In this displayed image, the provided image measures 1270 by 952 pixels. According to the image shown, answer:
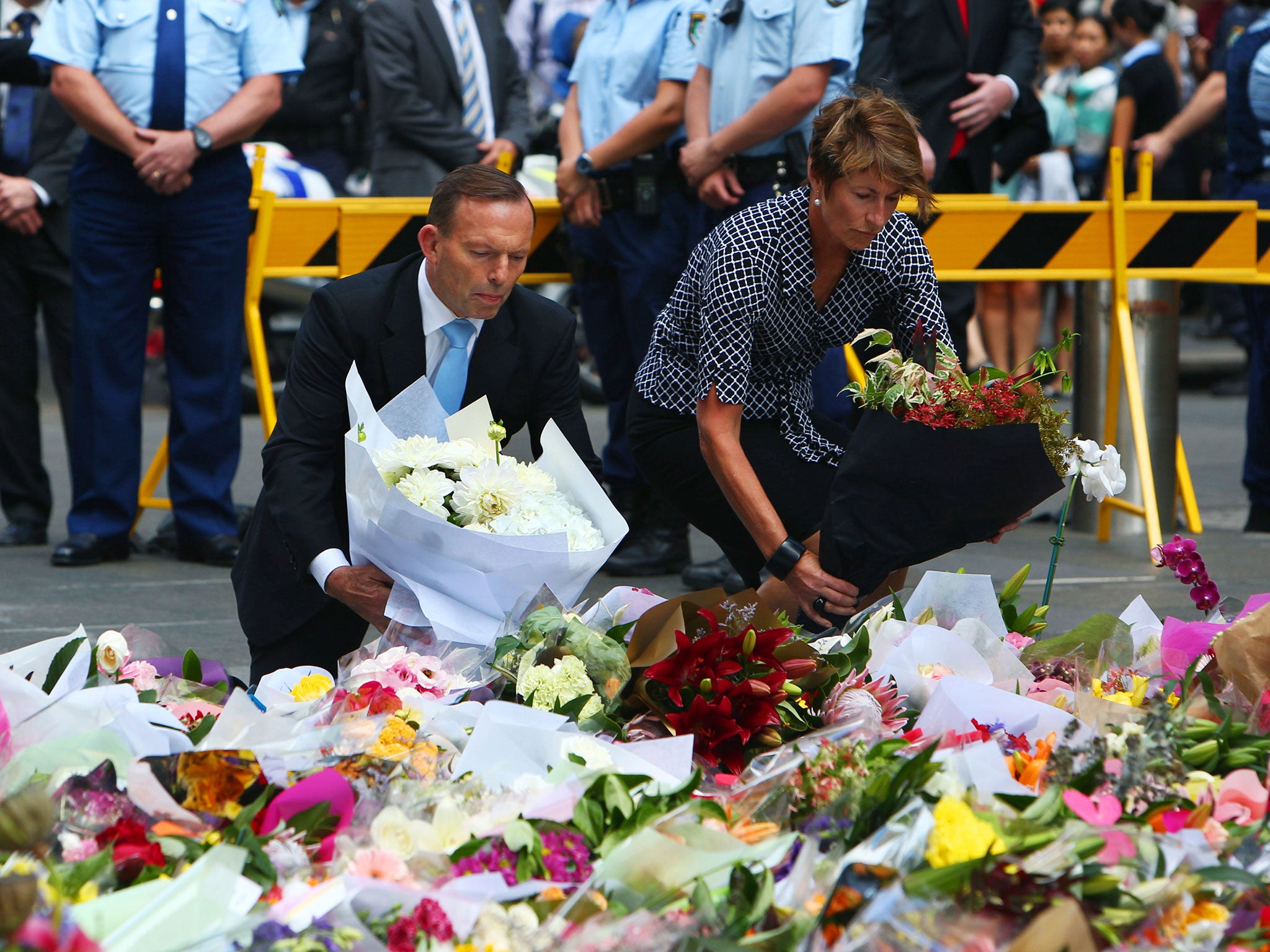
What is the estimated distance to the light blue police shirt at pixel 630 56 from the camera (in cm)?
502

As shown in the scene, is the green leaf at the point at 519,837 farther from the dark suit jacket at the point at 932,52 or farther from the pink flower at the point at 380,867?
the dark suit jacket at the point at 932,52

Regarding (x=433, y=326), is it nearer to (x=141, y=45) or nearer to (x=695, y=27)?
(x=695, y=27)

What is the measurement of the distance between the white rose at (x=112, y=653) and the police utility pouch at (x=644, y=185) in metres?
2.67

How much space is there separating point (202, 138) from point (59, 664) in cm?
280

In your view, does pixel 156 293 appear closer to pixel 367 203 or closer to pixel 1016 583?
pixel 367 203

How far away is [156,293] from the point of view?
5566 millimetres

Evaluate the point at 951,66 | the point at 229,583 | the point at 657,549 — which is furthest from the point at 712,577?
the point at 951,66

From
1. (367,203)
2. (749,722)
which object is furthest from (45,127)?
(749,722)

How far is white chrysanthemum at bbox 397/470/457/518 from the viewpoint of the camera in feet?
8.70

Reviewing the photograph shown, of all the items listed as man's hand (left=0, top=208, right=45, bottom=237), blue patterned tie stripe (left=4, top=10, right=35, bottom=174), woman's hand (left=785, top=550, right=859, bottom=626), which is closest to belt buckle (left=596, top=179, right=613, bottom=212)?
man's hand (left=0, top=208, right=45, bottom=237)

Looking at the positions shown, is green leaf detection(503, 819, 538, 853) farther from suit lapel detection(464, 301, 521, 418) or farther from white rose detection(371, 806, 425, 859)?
suit lapel detection(464, 301, 521, 418)

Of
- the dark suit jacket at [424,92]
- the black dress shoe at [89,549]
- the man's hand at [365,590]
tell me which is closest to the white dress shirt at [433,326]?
the man's hand at [365,590]

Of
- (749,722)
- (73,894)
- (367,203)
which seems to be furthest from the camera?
(367,203)

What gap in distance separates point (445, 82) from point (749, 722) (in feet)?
15.8
